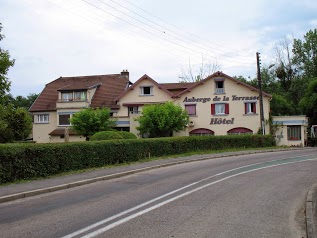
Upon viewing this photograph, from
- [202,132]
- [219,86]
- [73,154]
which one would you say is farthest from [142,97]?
[73,154]

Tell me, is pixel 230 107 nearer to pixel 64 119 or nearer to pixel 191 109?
pixel 191 109

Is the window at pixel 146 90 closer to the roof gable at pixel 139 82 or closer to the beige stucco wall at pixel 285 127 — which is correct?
the roof gable at pixel 139 82

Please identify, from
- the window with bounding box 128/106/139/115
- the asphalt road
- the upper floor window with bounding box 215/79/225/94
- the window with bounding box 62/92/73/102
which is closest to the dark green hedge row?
the asphalt road

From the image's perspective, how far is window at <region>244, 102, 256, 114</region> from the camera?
46.0 meters

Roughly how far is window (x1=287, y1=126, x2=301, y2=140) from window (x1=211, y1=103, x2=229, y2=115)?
7.73 metres

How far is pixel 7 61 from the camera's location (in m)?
25.0

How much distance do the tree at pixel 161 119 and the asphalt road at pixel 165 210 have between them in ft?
91.5

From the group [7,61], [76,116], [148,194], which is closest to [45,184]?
[148,194]

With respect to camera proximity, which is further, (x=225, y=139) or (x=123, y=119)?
(x=123, y=119)

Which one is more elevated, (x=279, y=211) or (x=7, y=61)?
(x=7, y=61)

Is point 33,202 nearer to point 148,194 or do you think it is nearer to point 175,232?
point 148,194

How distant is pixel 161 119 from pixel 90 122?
8.12m

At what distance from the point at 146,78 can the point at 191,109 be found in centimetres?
701

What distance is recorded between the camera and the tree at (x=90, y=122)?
43469mm
